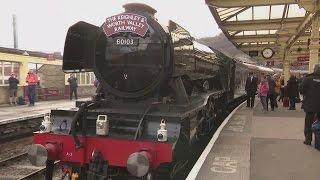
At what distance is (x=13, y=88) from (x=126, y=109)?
15.1 m

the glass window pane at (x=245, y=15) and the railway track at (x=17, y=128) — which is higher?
the glass window pane at (x=245, y=15)

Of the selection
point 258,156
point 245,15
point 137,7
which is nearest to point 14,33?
point 245,15

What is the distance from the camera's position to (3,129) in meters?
13.2

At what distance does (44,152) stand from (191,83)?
3.48 meters

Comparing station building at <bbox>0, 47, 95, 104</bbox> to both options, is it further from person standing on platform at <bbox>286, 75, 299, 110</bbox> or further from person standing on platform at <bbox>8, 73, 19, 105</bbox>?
person standing on platform at <bbox>286, 75, 299, 110</bbox>

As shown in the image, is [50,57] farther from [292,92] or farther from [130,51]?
[130,51]

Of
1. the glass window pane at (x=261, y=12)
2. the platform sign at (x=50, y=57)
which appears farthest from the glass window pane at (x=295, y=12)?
the platform sign at (x=50, y=57)

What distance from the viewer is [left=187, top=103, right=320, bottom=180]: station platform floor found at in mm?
6473

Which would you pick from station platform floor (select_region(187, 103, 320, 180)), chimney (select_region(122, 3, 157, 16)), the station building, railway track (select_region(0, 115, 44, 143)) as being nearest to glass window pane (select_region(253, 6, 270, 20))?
station platform floor (select_region(187, 103, 320, 180))

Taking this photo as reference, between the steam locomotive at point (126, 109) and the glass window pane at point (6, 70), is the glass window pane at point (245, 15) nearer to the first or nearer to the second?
the steam locomotive at point (126, 109)

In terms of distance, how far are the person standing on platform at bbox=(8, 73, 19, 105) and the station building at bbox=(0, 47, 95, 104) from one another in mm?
735

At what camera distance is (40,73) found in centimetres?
2930

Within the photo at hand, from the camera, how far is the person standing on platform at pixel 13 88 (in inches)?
797

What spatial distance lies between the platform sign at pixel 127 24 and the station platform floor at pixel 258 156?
7.69ft
